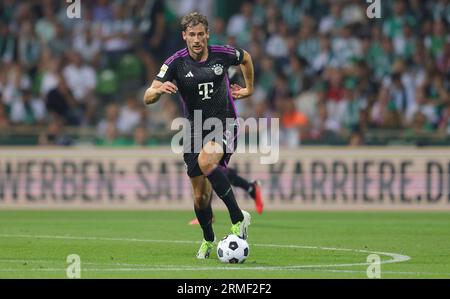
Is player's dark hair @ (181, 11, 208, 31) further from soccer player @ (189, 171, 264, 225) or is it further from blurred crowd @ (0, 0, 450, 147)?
blurred crowd @ (0, 0, 450, 147)

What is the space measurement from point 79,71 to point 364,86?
17.8 feet

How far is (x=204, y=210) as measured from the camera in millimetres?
11938

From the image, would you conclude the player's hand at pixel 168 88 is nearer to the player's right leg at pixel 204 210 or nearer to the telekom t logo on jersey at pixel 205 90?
the telekom t logo on jersey at pixel 205 90

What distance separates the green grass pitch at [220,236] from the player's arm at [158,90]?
1.54 metres

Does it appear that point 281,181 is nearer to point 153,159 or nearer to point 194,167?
point 153,159

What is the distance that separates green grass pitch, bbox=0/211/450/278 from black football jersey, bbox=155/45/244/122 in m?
1.46

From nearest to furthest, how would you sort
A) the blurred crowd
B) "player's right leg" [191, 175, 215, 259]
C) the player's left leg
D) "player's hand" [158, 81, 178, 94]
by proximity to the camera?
"player's hand" [158, 81, 178, 94]
the player's left leg
"player's right leg" [191, 175, 215, 259]
the blurred crowd

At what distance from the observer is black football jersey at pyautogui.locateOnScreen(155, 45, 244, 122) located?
1170 cm

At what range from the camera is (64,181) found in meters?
20.6

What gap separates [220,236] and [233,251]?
136 inches

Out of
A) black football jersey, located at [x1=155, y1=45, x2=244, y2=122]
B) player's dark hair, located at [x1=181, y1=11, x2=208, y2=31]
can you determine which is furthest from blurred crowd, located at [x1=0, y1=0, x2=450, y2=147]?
player's dark hair, located at [x1=181, y1=11, x2=208, y2=31]

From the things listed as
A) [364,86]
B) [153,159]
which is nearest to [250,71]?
[153,159]

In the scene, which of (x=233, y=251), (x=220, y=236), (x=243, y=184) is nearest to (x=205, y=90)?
(x=233, y=251)

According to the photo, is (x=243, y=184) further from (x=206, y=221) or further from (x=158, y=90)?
(x=158, y=90)
